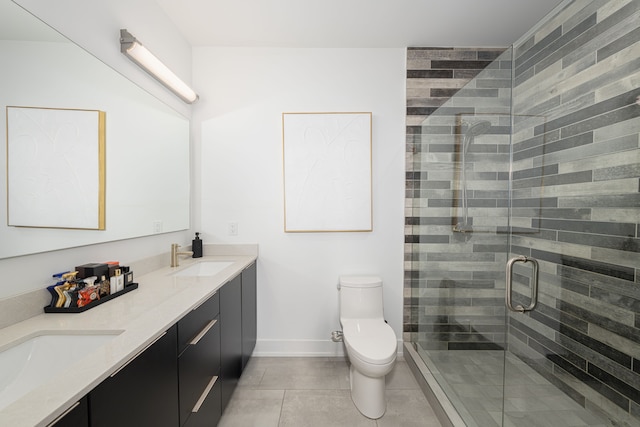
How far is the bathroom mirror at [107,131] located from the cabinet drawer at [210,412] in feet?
3.07

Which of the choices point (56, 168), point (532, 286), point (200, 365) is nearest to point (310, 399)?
point (200, 365)

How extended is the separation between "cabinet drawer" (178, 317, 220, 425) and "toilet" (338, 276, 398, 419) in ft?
2.58

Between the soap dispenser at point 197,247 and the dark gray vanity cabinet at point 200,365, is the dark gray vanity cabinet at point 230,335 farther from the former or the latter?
the soap dispenser at point 197,247

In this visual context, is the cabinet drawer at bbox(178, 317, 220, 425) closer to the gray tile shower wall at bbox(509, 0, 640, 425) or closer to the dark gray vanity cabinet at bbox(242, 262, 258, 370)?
the dark gray vanity cabinet at bbox(242, 262, 258, 370)

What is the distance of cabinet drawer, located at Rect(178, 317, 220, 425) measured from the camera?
1116 mm

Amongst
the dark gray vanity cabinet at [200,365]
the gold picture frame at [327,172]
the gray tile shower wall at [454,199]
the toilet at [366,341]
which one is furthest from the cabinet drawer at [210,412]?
the gray tile shower wall at [454,199]

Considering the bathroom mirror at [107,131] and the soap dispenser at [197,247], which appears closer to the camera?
the bathroom mirror at [107,131]

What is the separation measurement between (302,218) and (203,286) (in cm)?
105

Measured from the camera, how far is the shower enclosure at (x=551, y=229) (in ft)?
3.81

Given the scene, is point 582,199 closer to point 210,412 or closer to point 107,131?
point 210,412

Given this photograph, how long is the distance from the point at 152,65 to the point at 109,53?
0.26 m

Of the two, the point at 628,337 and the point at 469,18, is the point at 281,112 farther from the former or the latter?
the point at 628,337

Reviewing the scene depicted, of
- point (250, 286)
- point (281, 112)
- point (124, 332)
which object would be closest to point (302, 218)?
point (250, 286)

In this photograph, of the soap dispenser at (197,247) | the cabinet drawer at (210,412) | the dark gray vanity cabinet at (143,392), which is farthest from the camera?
the soap dispenser at (197,247)
